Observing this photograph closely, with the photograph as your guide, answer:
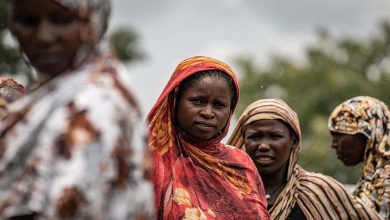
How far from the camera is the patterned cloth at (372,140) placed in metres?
8.83

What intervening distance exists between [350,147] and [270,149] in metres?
2.06

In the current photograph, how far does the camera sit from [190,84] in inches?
239

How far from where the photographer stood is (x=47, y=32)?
10.4 ft

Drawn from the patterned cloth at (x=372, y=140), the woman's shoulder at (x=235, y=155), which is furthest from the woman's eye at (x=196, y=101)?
the patterned cloth at (x=372, y=140)

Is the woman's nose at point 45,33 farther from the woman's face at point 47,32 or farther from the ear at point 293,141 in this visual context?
the ear at point 293,141

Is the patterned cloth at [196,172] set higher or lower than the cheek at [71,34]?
lower

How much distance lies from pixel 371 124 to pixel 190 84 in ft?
12.1

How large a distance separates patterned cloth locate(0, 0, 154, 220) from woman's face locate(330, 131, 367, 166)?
6.14m

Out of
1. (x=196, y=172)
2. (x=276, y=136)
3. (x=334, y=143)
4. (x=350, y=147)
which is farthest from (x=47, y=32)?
(x=334, y=143)

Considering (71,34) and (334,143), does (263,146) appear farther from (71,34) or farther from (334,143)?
(71,34)

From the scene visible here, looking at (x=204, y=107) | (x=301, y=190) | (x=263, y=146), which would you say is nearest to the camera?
(x=204, y=107)

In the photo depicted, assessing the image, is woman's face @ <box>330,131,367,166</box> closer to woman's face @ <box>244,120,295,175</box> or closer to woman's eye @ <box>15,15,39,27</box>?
woman's face @ <box>244,120,295,175</box>

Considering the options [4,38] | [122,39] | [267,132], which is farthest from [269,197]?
[122,39]

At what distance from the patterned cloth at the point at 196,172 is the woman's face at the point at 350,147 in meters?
3.12
